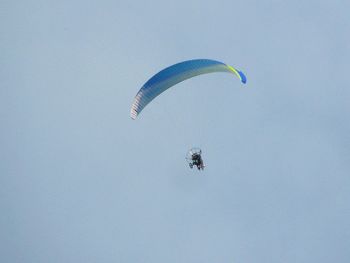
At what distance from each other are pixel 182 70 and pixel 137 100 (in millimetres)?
4321

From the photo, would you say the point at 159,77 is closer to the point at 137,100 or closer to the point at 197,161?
the point at 137,100

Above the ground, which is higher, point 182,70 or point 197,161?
point 182,70

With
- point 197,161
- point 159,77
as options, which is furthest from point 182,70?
point 197,161

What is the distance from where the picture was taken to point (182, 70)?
5634 cm

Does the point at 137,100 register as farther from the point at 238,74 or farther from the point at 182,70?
the point at 238,74

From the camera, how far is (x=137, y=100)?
186 feet

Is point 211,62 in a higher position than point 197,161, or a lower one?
higher

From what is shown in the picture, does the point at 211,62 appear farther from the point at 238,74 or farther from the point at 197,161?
the point at 197,161

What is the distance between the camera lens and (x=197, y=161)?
5903 centimetres

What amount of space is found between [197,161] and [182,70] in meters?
7.95

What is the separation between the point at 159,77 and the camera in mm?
56125

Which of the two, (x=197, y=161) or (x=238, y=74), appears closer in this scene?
(x=238, y=74)

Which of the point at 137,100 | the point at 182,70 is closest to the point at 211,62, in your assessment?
the point at 182,70

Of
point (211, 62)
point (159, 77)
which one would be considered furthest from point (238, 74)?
point (159, 77)
